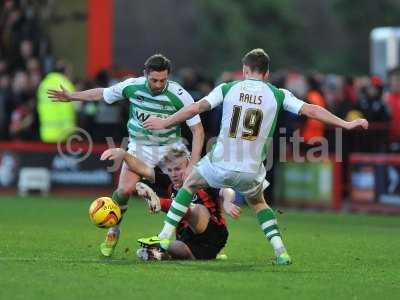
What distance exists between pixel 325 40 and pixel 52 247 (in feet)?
153

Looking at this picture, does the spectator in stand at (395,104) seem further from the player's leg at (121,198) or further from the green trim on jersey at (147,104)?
the player's leg at (121,198)

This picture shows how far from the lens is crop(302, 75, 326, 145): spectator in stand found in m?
20.4

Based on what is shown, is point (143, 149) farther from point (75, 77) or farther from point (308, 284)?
point (75, 77)

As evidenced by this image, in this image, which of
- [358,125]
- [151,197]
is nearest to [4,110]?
[151,197]

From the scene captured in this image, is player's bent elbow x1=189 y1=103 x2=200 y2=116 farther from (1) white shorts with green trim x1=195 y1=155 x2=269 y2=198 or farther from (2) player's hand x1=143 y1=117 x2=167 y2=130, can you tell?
(1) white shorts with green trim x1=195 y1=155 x2=269 y2=198

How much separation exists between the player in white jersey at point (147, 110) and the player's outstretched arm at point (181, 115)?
0.72 meters

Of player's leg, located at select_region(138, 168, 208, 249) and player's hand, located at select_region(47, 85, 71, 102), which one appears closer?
player's leg, located at select_region(138, 168, 208, 249)

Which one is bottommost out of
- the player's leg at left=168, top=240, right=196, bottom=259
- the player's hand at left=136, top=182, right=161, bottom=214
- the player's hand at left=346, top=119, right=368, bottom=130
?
the player's leg at left=168, top=240, right=196, bottom=259

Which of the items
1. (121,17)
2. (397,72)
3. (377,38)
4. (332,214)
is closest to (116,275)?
(332,214)

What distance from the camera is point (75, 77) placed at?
25.3m

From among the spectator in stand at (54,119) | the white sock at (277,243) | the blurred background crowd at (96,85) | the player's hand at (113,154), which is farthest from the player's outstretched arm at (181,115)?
the spectator in stand at (54,119)

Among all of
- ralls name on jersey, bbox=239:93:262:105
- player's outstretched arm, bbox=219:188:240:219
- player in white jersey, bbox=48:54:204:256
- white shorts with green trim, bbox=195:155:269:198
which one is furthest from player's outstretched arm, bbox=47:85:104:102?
ralls name on jersey, bbox=239:93:262:105

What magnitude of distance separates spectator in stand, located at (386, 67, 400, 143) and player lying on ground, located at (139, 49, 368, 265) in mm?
9608

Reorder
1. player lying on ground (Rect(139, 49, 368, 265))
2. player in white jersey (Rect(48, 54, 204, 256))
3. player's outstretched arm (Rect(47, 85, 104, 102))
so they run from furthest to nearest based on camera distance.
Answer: player's outstretched arm (Rect(47, 85, 104, 102)) < player in white jersey (Rect(48, 54, 204, 256)) < player lying on ground (Rect(139, 49, 368, 265))
